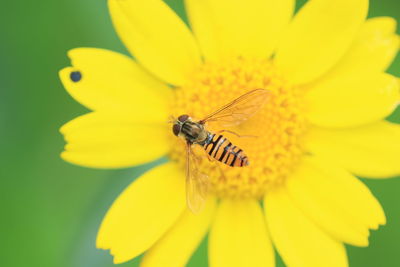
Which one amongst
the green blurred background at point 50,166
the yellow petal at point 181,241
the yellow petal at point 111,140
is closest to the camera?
the yellow petal at point 111,140

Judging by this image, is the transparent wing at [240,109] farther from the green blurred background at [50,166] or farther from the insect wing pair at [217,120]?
the green blurred background at [50,166]

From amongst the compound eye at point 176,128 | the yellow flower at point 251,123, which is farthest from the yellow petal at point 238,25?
the compound eye at point 176,128

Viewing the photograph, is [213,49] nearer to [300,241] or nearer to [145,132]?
[145,132]

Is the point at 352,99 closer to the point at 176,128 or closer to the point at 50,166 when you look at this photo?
the point at 176,128

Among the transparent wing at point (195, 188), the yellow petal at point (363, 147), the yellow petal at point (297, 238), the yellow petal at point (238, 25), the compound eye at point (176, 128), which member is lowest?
the yellow petal at point (297, 238)

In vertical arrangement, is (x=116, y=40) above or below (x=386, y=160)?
above

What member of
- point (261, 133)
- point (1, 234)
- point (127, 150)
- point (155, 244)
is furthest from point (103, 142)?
point (1, 234)

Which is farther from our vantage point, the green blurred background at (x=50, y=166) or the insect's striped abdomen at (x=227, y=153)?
the green blurred background at (x=50, y=166)
